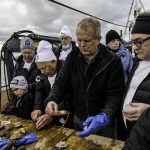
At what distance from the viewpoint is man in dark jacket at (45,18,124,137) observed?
1855 mm

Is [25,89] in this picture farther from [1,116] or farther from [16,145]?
[16,145]

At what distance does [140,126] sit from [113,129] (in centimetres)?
118

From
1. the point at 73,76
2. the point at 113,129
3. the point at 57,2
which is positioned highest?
the point at 57,2

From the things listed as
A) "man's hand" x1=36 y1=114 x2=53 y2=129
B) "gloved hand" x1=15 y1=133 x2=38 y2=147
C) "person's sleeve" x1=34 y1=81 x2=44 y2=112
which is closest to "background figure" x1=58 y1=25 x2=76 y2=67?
"person's sleeve" x1=34 y1=81 x2=44 y2=112

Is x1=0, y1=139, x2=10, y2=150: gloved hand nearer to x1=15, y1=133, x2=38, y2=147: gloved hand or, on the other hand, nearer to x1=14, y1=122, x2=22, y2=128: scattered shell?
x1=15, y1=133, x2=38, y2=147: gloved hand

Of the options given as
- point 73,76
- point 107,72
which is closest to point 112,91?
point 107,72

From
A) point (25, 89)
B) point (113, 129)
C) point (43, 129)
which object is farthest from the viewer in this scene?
point (25, 89)

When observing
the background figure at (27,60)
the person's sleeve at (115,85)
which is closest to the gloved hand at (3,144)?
the person's sleeve at (115,85)

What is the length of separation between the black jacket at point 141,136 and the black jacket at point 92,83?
0.79 m

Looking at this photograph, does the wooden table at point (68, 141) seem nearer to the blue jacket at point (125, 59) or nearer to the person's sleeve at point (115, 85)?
the person's sleeve at point (115, 85)

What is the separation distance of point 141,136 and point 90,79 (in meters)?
1.06

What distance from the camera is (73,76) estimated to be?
2.06m

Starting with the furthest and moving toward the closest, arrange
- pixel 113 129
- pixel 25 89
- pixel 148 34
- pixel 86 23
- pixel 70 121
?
pixel 25 89, pixel 70 121, pixel 113 129, pixel 86 23, pixel 148 34

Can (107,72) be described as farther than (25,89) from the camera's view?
No
